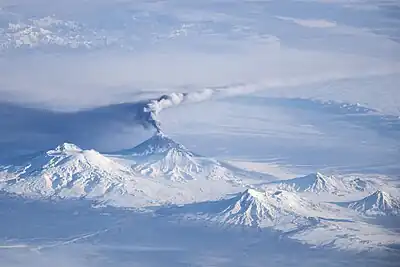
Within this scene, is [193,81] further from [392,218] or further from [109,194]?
[392,218]

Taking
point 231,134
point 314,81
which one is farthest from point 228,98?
point 314,81

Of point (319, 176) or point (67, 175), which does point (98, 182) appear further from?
point (319, 176)

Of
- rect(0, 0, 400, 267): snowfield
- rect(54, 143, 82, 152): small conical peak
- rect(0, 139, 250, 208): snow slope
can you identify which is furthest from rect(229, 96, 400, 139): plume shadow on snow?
→ rect(54, 143, 82, 152): small conical peak

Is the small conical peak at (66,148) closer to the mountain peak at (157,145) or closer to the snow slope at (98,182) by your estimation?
the snow slope at (98,182)

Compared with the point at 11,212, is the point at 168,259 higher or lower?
lower

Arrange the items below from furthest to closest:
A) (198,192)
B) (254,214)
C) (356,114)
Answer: (356,114) < (198,192) < (254,214)

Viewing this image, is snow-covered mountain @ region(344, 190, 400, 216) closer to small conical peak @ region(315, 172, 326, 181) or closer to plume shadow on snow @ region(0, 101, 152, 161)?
small conical peak @ region(315, 172, 326, 181)

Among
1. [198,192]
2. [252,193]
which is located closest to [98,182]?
[198,192]
